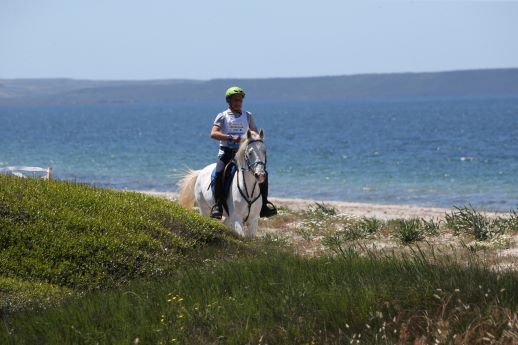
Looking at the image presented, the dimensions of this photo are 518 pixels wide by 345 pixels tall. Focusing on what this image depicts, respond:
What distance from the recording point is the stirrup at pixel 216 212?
17.8 m

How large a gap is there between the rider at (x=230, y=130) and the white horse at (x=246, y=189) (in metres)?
0.22

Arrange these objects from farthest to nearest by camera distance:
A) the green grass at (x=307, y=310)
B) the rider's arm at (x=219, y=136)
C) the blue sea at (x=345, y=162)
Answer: the blue sea at (x=345, y=162) → the rider's arm at (x=219, y=136) → the green grass at (x=307, y=310)

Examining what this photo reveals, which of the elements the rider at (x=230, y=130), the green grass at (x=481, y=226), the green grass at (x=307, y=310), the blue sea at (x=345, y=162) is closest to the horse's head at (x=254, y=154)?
the rider at (x=230, y=130)

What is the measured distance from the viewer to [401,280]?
34.4 ft

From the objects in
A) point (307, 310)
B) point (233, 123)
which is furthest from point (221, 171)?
point (307, 310)

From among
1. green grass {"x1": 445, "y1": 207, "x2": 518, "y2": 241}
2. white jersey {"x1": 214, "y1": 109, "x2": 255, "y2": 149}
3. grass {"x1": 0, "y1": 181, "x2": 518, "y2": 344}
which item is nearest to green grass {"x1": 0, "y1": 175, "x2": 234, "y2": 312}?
grass {"x1": 0, "y1": 181, "x2": 518, "y2": 344}

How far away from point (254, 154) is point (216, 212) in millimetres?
1987

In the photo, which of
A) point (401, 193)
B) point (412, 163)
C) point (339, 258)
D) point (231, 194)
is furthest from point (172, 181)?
point (339, 258)

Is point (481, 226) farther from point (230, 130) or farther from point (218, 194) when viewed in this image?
point (230, 130)

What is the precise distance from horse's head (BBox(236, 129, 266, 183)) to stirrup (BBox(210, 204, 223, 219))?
1440mm

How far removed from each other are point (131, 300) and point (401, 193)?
36.1m

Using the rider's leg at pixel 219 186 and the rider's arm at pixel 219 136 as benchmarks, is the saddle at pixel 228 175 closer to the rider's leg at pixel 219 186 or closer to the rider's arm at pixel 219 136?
the rider's leg at pixel 219 186

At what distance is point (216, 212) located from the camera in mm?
17906

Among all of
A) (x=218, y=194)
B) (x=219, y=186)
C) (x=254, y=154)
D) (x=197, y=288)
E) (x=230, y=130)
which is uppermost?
(x=230, y=130)
